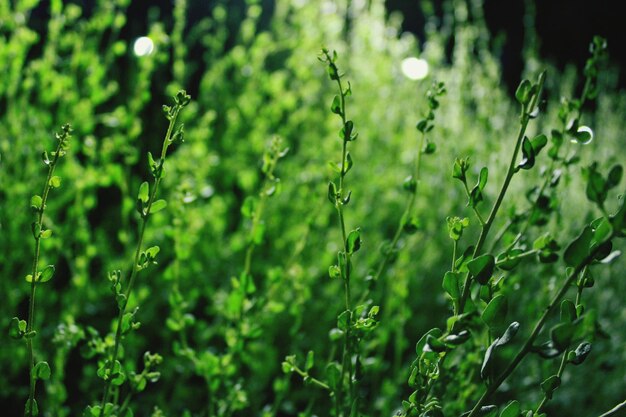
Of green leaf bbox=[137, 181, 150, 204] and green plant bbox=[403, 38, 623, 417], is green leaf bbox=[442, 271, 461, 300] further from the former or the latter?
green leaf bbox=[137, 181, 150, 204]

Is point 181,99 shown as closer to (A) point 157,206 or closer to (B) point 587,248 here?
(A) point 157,206

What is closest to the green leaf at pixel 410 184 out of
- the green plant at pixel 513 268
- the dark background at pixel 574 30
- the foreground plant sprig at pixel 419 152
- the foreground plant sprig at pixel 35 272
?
the foreground plant sprig at pixel 419 152

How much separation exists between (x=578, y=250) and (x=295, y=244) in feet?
4.34

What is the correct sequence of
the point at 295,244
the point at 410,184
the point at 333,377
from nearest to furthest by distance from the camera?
the point at 333,377
the point at 410,184
the point at 295,244

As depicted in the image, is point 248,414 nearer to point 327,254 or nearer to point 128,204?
point 327,254

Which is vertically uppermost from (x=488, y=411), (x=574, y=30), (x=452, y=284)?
(x=574, y=30)

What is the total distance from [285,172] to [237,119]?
0.91 feet

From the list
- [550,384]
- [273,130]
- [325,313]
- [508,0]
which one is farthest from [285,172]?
[508,0]

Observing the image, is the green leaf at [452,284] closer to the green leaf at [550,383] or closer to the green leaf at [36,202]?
the green leaf at [550,383]

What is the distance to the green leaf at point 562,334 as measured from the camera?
1.73 ft

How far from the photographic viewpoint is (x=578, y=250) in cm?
54

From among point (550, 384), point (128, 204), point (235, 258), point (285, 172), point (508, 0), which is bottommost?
point (550, 384)

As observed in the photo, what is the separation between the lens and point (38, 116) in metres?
1.49

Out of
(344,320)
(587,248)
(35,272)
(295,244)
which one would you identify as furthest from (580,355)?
(295,244)
